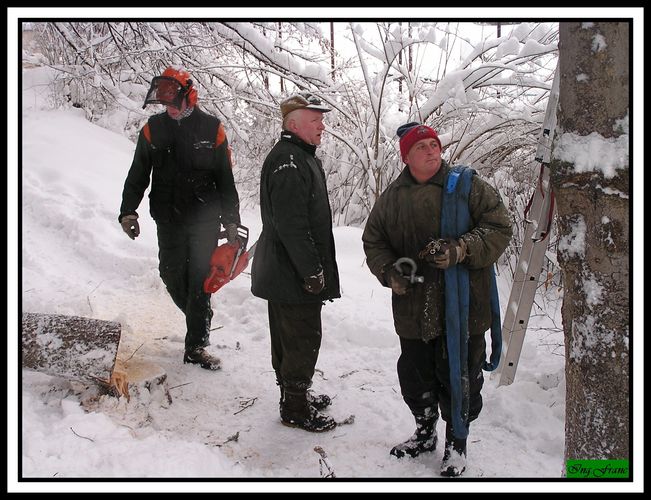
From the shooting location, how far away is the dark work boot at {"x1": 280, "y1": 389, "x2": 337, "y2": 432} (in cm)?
309

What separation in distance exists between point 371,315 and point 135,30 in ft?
12.8

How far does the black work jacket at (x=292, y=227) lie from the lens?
2.77 meters

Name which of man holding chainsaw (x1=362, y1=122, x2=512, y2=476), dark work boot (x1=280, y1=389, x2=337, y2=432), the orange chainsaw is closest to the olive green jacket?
man holding chainsaw (x1=362, y1=122, x2=512, y2=476)

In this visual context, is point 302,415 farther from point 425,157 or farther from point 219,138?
point 219,138

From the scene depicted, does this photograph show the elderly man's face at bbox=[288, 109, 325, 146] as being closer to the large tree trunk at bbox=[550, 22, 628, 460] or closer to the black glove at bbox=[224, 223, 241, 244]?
the black glove at bbox=[224, 223, 241, 244]

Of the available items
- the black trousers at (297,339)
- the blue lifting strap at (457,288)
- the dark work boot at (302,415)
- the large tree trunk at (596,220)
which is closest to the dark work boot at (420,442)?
the blue lifting strap at (457,288)

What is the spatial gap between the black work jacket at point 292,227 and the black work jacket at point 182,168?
74 cm

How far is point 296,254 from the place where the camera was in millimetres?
2799

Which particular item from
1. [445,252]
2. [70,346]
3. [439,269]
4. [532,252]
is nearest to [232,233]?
[70,346]

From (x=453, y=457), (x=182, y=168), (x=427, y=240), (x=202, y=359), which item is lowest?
(x=453, y=457)

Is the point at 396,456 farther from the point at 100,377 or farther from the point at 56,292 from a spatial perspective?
the point at 56,292

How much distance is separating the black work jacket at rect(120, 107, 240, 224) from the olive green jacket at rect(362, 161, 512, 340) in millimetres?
1391

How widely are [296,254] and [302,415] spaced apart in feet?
3.25
